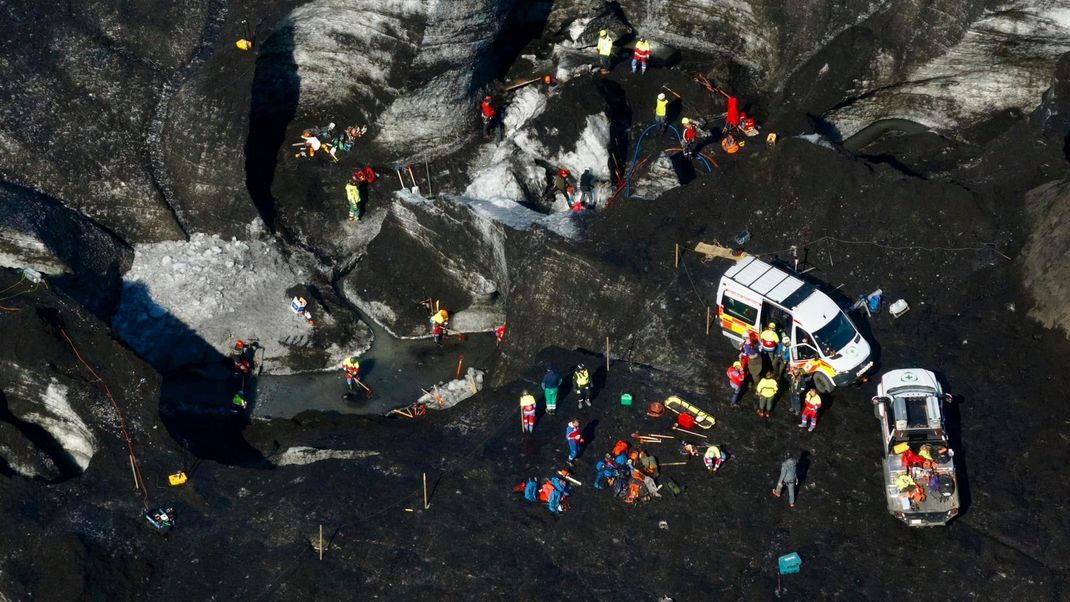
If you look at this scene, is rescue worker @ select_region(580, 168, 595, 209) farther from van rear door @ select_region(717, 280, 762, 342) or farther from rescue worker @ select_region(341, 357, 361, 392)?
rescue worker @ select_region(341, 357, 361, 392)

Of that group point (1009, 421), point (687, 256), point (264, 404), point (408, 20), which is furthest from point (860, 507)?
point (408, 20)

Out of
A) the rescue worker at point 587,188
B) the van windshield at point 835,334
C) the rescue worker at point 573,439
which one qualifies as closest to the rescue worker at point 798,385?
the van windshield at point 835,334

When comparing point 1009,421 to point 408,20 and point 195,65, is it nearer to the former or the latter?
point 408,20

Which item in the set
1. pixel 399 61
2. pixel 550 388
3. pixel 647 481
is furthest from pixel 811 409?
pixel 399 61

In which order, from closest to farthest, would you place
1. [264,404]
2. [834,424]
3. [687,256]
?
[834,424] → [687,256] → [264,404]

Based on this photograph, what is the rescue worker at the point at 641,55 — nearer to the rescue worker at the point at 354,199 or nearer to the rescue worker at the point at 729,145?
the rescue worker at the point at 729,145

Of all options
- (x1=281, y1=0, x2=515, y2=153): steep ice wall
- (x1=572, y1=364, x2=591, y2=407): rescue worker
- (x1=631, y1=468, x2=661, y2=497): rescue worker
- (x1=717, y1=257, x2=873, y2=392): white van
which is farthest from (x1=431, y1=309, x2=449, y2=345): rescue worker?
(x1=631, y1=468, x2=661, y2=497): rescue worker
